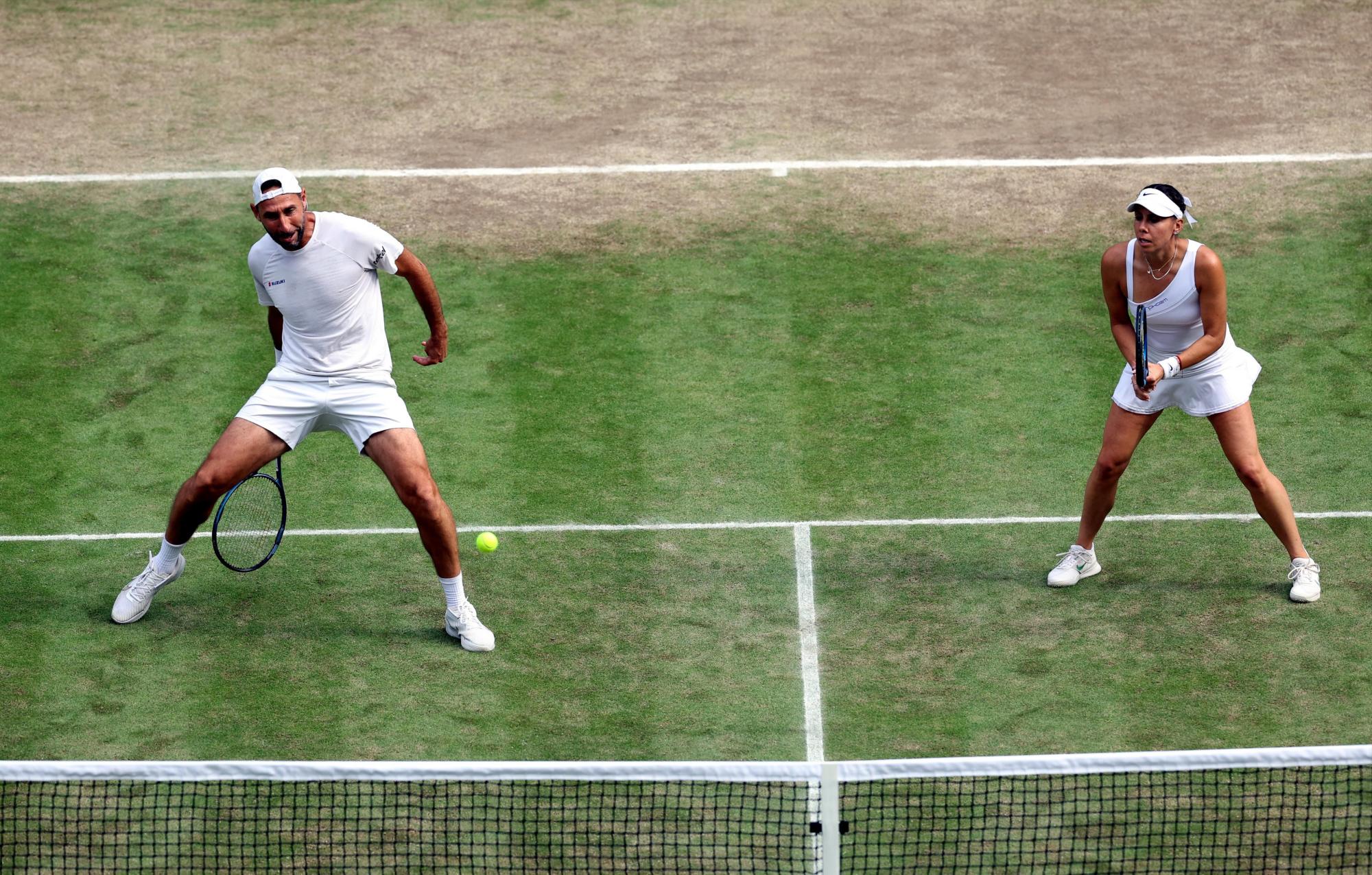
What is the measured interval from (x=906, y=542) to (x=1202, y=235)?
4697 mm

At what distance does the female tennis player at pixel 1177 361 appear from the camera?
27.4 ft

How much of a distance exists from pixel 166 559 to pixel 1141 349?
4.93 meters

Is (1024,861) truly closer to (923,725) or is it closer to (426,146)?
(923,725)

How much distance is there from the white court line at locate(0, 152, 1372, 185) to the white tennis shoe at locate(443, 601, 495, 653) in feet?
20.2

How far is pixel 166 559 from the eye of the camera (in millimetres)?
9008

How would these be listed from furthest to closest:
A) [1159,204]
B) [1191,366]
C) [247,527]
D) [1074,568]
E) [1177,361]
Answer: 1. [247,527]
2. [1074,568]
3. [1191,366]
4. [1177,361]
5. [1159,204]

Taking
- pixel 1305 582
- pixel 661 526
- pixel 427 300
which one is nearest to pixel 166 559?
pixel 427 300

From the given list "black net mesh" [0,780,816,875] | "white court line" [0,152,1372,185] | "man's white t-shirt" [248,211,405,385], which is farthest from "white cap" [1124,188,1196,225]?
"white court line" [0,152,1372,185]

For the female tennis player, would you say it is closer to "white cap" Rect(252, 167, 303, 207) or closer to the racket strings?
"white cap" Rect(252, 167, 303, 207)

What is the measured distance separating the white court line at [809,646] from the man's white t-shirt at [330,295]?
2410 millimetres

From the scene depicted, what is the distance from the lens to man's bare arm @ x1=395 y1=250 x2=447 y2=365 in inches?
337

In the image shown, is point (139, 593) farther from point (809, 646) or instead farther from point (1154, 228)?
point (1154, 228)

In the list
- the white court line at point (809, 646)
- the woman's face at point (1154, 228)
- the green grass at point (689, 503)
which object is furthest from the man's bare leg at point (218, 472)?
the woman's face at point (1154, 228)

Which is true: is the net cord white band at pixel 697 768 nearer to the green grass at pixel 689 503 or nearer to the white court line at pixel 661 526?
the green grass at pixel 689 503
